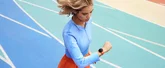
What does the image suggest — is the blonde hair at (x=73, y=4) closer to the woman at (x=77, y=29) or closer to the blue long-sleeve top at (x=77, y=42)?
the woman at (x=77, y=29)

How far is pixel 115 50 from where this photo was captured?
197 inches

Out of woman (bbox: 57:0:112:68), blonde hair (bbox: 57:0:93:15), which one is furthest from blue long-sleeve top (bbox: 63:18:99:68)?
blonde hair (bbox: 57:0:93:15)

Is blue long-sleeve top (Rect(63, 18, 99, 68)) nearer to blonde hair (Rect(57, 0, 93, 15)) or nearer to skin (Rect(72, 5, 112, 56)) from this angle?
skin (Rect(72, 5, 112, 56))

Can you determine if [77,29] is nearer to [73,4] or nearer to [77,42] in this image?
[77,42]

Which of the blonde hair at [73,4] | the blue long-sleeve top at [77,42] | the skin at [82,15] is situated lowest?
the blue long-sleeve top at [77,42]

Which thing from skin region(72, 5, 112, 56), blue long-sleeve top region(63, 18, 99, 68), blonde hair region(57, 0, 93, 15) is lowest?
blue long-sleeve top region(63, 18, 99, 68)

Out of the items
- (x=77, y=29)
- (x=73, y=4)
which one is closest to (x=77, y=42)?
(x=77, y=29)

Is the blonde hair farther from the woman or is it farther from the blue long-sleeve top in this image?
the blue long-sleeve top

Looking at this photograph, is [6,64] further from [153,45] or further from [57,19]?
[153,45]

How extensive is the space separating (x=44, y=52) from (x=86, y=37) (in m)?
2.39

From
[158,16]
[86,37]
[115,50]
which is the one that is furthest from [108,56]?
[158,16]

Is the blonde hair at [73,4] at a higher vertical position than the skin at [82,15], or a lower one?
higher

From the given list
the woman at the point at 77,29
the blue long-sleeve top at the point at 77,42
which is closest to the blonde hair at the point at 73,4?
the woman at the point at 77,29

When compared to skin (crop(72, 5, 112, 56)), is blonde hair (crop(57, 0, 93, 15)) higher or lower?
higher
